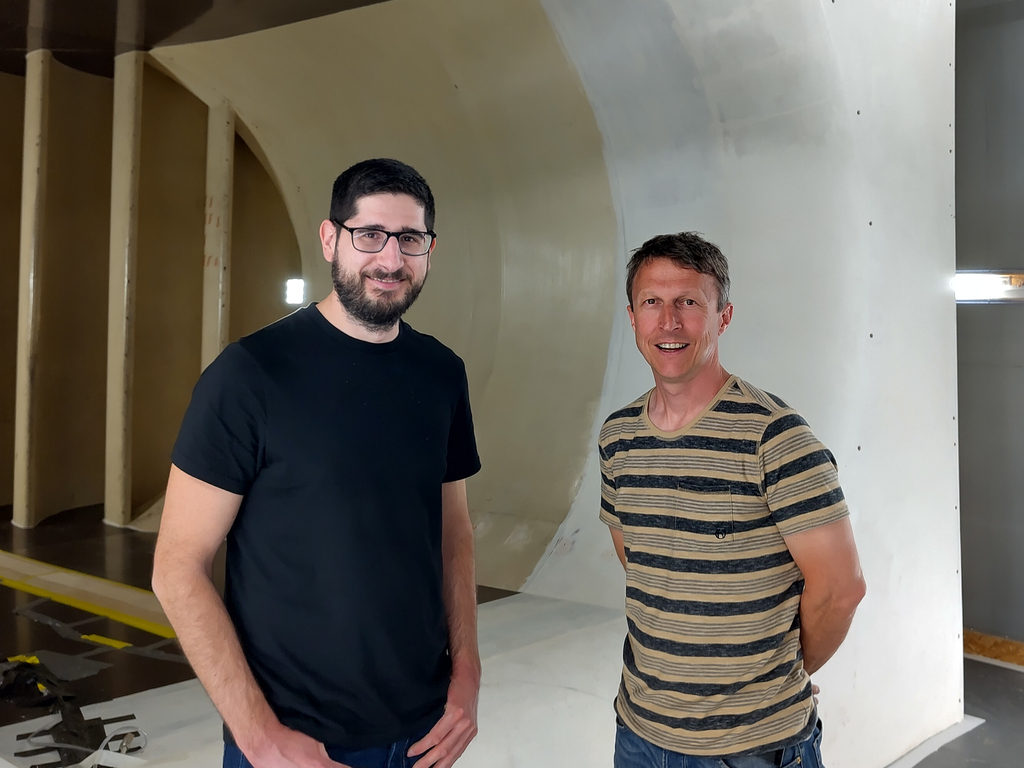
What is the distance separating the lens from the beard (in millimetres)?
1090

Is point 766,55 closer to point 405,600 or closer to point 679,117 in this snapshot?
point 679,117

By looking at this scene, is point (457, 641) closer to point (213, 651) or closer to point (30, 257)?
point (213, 651)

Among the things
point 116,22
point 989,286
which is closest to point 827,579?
point 989,286

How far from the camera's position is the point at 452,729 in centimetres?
115

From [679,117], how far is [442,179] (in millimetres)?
1274

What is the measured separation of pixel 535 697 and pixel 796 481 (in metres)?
1.07

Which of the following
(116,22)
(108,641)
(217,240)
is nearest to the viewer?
(108,641)

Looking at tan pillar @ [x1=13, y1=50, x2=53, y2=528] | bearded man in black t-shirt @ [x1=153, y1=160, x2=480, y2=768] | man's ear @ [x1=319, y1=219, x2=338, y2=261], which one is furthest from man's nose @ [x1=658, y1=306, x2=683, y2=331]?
tan pillar @ [x1=13, y1=50, x2=53, y2=528]

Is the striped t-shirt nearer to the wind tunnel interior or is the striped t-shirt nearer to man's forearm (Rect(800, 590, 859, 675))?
man's forearm (Rect(800, 590, 859, 675))

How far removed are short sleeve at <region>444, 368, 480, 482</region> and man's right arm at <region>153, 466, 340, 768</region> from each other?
0.37 m

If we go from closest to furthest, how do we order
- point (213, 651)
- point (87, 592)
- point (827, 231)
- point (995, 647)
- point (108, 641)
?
point (213, 651)
point (827, 231)
point (108, 641)
point (87, 592)
point (995, 647)

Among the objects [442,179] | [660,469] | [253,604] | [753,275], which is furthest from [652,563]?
[442,179]

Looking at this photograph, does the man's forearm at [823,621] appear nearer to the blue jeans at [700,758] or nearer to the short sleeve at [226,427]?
the blue jeans at [700,758]

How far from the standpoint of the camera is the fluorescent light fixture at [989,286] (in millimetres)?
3305
